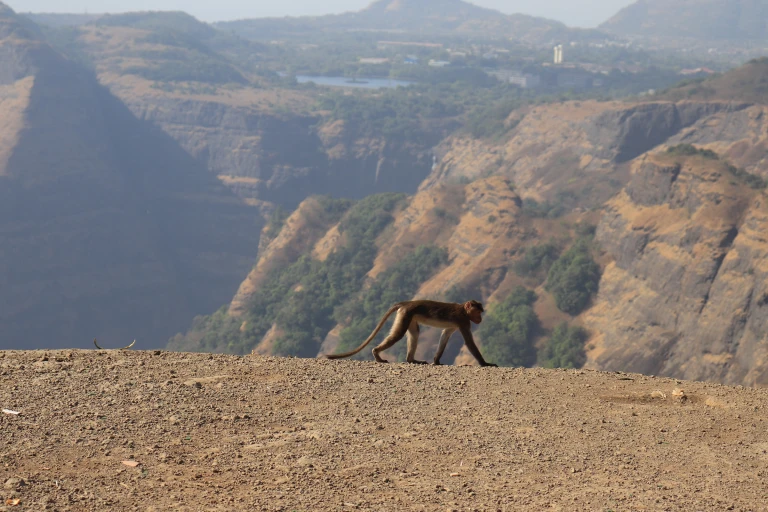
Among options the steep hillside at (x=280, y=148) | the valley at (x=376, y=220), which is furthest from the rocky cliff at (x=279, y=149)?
the valley at (x=376, y=220)

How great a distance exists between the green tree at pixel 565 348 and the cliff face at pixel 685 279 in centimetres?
101

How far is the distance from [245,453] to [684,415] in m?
5.83

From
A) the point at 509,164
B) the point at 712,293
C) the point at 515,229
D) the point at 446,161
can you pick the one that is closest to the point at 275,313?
the point at 515,229

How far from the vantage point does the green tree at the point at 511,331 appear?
67.0 meters

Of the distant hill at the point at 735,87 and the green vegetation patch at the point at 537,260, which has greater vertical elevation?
the distant hill at the point at 735,87

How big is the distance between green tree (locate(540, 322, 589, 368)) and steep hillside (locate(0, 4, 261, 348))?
69704 millimetres

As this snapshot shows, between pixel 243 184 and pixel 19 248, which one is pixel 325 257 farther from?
pixel 243 184

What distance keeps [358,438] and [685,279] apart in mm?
52744

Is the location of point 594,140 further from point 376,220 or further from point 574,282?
point 574,282

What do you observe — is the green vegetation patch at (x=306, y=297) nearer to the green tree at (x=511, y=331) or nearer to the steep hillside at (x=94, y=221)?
the green tree at (x=511, y=331)

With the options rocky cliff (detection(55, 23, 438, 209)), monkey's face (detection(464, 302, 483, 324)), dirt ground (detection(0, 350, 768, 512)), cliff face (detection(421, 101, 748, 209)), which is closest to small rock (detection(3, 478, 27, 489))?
dirt ground (detection(0, 350, 768, 512))

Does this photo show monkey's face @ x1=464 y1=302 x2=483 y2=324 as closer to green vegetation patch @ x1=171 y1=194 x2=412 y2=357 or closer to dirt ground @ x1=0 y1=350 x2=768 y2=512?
dirt ground @ x1=0 y1=350 x2=768 y2=512

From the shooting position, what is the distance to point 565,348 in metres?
63.6

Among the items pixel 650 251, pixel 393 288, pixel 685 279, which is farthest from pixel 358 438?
pixel 393 288
